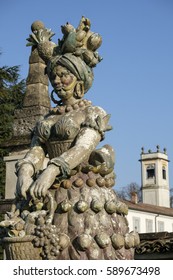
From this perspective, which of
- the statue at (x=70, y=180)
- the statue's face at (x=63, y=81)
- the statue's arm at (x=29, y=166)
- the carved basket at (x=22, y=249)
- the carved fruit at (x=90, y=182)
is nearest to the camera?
the carved basket at (x=22, y=249)

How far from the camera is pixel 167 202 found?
255 ft

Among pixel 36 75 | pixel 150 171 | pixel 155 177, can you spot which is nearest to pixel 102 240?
pixel 36 75

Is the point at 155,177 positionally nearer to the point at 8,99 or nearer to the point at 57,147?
the point at 8,99

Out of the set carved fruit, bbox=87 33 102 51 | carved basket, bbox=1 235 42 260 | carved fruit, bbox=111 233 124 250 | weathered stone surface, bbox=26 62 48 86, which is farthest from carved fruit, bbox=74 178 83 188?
weathered stone surface, bbox=26 62 48 86

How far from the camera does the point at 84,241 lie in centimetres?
528

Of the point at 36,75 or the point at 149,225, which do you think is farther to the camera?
the point at 149,225

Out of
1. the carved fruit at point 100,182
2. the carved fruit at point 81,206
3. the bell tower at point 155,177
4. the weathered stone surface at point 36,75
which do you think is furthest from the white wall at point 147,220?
the carved fruit at point 81,206

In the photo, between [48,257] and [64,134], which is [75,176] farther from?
[48,257]

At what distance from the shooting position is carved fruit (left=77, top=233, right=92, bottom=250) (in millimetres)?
5275

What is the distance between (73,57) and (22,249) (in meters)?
1.87

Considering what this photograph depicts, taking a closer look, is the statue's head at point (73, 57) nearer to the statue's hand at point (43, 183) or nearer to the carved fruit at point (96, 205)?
the statue's hand at point (43, 183)

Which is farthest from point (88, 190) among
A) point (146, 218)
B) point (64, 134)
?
point (146, 218)

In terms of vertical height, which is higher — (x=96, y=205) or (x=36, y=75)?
(x=36, y=75)

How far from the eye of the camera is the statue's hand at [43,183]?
5270 mm
